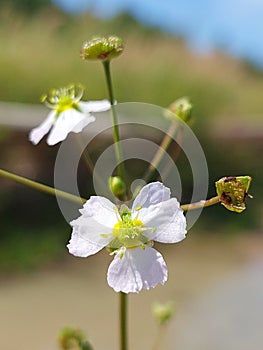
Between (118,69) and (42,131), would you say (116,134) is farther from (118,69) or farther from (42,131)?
(118,69)

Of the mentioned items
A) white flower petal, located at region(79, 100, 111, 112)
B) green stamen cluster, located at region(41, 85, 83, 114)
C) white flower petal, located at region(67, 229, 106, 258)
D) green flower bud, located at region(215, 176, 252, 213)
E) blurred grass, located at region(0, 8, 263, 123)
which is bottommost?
white flower petal, located at region(67, 229, 106, 258)

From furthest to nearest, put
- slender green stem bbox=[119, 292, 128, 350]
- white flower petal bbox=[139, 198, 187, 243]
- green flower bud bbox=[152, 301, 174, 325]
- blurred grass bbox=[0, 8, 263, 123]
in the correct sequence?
blurred grass bbox=[0, 8, 263, 123] → green flower bud bbox=[152, 301, 174, 325] → slender green stem bbox=[119, 292, 128, 350] → white flower petal bbox=[139, 198, 187, 243]

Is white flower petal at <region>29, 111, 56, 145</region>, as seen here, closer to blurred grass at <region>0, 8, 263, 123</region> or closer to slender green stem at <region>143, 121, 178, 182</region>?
slender green stem at <region>143, 121, 178, 182</region>

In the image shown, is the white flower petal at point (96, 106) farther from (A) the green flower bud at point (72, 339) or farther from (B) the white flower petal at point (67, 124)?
(A) the green flower bud at point (72, 339)

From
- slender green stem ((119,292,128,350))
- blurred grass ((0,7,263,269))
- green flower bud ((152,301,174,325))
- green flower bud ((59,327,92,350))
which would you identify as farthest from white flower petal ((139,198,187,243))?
blurred grass ((0,7,263,269))

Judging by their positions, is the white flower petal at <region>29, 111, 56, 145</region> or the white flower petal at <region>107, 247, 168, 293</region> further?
the white flower petal at <region>29, 111, 56, 145</region>

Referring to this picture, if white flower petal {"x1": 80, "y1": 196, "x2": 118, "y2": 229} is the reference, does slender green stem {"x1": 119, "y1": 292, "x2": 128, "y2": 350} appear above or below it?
below

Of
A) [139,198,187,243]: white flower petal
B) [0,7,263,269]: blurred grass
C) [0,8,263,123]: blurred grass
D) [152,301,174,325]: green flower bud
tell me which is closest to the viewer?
[139,198,187,243]: white flower petal
